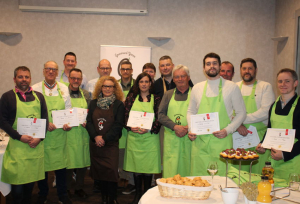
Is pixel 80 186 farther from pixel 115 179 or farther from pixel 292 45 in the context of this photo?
pixel 292 45

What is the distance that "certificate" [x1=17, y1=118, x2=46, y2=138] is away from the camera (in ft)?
11.9

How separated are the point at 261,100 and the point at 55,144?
9.39 feet

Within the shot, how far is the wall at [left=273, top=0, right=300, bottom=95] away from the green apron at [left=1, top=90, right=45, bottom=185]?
461 centimetres

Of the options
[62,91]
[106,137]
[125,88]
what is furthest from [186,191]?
[125,88]

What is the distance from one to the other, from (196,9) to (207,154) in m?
4.26

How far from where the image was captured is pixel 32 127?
3.68 metres

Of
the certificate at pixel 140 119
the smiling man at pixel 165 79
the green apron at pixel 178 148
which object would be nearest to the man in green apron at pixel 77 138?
the certificate at pixel 140 119

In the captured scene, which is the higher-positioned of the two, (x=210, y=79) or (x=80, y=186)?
(x=210, y=79)

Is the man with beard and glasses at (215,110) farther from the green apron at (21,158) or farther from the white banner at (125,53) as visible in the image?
the white banner at (125,53)

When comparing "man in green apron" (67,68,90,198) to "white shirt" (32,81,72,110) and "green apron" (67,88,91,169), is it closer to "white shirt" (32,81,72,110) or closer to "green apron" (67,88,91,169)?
"green apron" (67,88,91,169)

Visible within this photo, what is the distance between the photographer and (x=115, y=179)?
→ 13.1 feet

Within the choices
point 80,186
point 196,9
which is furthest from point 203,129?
point 196,9

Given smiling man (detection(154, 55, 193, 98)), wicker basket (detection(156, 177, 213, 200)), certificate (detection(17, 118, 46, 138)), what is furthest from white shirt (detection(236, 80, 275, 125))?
certificate (detection(17, 118, 46, 138))

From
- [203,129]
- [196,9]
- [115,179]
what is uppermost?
[196,9]
